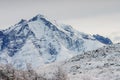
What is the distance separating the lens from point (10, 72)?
148m

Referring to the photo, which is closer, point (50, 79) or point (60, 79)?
point (60, 79)

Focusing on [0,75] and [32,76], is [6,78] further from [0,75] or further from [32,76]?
[32,76]

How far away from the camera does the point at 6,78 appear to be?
144 metres

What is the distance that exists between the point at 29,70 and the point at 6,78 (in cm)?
2866

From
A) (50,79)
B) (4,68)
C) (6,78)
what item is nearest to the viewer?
(6,78)

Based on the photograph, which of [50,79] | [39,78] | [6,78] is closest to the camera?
[6,78]

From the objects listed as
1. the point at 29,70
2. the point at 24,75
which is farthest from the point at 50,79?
the point at 24,75

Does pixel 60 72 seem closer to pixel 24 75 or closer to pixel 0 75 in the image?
pixel 24 75

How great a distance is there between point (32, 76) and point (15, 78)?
69.9 ft

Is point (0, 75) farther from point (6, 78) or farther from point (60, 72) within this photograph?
point (60, 72)

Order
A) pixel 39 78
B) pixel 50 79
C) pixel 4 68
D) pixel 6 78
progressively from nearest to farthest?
pixel 6 78 < pixel 4 68 < pixel 39 78 < pixel 50 79

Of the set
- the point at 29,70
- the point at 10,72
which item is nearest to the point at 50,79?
the point at 29,70

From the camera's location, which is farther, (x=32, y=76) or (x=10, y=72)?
(x=32, y=76)

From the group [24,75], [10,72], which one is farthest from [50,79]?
[10,72]
